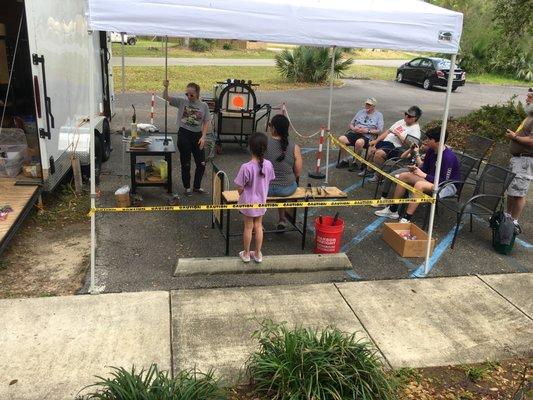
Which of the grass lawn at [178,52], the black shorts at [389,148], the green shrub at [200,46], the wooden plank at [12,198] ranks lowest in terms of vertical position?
the wooden plank at [12,198]

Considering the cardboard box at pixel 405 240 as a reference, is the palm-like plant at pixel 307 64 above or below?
above

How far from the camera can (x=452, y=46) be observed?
15.4 ft

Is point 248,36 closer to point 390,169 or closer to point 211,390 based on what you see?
point 211,390

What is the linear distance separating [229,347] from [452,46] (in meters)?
3.55

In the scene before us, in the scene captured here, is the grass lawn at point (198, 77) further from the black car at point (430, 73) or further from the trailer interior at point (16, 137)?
the trailer interior at point (16, 137)

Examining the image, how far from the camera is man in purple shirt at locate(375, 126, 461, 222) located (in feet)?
20.1

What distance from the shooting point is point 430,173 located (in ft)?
21.1

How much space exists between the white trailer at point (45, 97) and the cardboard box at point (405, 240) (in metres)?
3.68

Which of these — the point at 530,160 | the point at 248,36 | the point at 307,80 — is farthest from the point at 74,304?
the point at 307,80

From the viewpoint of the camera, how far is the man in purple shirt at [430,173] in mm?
6141

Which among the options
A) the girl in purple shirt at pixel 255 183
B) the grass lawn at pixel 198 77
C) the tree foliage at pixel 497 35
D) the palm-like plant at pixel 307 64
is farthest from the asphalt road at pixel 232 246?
the palm-like plant at pixel 307 64

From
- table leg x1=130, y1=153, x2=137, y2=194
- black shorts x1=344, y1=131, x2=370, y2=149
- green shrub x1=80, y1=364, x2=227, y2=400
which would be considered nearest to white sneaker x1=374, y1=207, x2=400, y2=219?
black shorts x1=344, y1=131, x2=370, y2=149

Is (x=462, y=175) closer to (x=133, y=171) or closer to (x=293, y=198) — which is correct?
(x=293, y=198)

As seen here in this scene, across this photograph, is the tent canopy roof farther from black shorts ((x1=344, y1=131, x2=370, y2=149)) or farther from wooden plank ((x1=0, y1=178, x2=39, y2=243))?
black shorts ((x1=344, y1=131, x2=370, y2=149))
